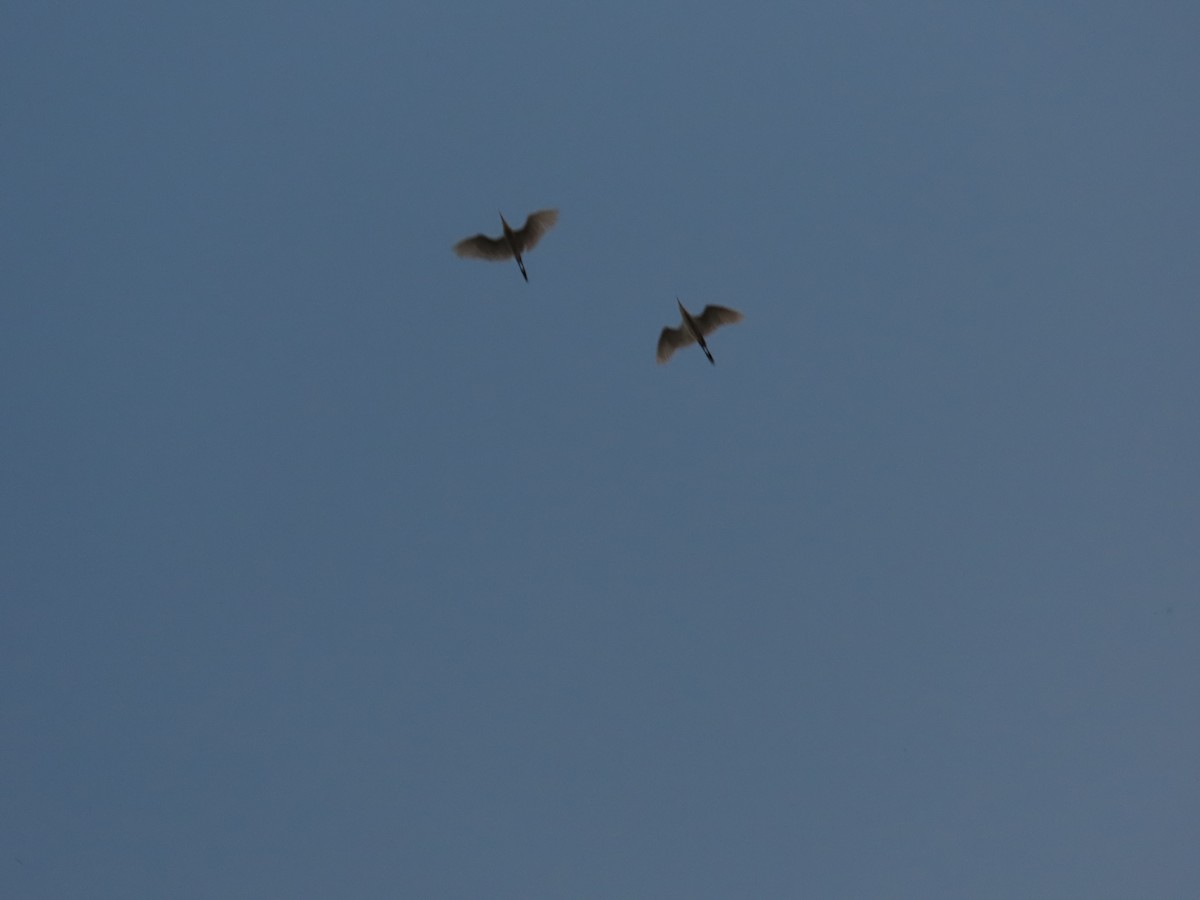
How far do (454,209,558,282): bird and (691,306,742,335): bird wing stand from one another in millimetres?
4498

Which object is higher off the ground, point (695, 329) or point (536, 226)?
→ point (536, 226)

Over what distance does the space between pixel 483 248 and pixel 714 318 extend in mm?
6206

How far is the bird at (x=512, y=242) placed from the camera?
2742 centimetres

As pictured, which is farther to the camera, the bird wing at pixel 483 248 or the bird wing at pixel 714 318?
the bird wing at pixel 483 248

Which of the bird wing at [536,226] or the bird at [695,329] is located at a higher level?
the bird wing at [536,226]

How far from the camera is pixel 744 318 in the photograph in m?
26.7

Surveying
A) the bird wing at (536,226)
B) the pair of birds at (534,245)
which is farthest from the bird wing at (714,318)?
the bird wing at (536,226)

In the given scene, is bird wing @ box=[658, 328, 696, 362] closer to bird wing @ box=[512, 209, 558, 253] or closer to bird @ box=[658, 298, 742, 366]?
bird @ box=[658, 298, 742, 366]

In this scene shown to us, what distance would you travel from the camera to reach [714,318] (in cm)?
2686

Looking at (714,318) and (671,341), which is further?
(671,341)

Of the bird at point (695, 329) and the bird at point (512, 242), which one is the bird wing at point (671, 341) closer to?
the bird at point (695, 329)

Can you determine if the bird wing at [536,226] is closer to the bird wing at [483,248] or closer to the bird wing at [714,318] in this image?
the bird wing at [483,248]

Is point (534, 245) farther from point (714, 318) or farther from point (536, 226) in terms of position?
point (714, 318)

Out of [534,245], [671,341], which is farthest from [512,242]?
[671,341]
